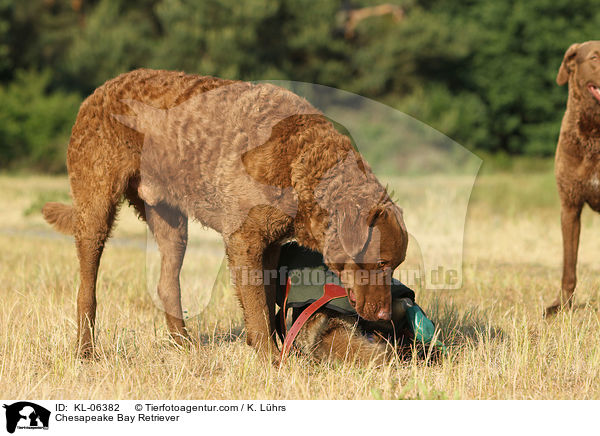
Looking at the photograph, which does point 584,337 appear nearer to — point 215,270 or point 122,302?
point 122,302

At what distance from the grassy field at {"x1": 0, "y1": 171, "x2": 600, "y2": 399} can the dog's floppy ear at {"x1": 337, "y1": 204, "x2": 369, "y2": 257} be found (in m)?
0.73

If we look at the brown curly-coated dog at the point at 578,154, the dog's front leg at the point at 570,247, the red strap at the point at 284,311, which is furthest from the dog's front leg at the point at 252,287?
the dog's front leg at the point at 570,247

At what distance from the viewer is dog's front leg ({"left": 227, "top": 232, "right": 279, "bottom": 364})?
153 inches

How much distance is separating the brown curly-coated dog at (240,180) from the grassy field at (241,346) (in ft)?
0.98

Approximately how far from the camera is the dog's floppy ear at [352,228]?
144 inches

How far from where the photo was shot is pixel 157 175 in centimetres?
422

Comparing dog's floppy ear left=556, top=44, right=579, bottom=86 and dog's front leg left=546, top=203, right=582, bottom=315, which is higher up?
dog's floppy ear left=556, top=44, right=579, bottom=86

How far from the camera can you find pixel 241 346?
4.36m

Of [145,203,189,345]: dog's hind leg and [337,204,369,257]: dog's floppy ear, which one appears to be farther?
[145,203,189,345]: dog's hind leg

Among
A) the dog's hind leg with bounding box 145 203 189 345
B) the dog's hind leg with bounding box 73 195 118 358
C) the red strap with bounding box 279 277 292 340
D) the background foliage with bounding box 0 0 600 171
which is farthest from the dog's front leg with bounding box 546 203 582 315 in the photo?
the background foliage with bounding box 0 0 600 171

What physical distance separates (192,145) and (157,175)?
346mm
